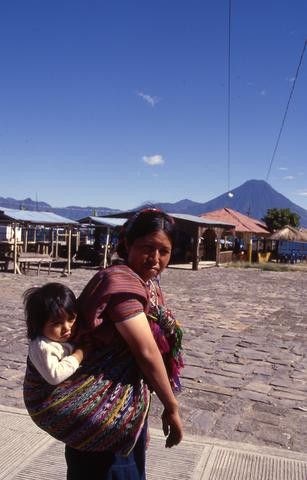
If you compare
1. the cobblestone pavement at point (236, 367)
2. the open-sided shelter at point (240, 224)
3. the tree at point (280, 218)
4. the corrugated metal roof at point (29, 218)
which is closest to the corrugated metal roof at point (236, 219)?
the open-sided shelter at point (240, 224)

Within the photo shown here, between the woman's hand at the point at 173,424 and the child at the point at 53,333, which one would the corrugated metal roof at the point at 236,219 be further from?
the child at the point at 53,333

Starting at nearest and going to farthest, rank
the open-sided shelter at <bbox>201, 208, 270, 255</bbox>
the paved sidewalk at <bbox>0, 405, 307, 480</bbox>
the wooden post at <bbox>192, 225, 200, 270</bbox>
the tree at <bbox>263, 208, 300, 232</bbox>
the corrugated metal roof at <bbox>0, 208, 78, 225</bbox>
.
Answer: the paved sidewalk at <bbox>0, 405, 307, 480</bbox>, the corrugated metal roof at <bbox>0, 208, 78, 225</bbox>, the wooden post at <bbox>192, 225, 200, 270</bbox>, the open-sided shelter at <bbox>201, 208, 270, 255</bbox>, the tree at <bbox>263, 208, 300, 232</bbox>

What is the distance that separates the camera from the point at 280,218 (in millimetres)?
50281

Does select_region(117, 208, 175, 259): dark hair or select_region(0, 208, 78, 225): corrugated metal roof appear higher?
select_region(0, 208, 78, 225): corrugated metal roof

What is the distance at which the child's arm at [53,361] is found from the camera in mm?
1777

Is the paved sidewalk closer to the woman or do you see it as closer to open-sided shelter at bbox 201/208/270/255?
the woman

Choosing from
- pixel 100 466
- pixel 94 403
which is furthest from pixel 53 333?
pixel 100 466

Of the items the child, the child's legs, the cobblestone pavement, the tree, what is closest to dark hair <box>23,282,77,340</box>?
the child

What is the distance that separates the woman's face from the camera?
78.5 inches

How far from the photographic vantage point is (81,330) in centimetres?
186

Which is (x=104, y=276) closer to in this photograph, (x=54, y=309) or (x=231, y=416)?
(x=54, y=309)

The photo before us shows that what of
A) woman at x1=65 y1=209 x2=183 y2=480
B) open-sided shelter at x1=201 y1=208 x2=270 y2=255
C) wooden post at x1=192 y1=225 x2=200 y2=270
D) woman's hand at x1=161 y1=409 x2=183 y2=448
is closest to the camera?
woman at x1=65 y1=209 x2=183 y2=480

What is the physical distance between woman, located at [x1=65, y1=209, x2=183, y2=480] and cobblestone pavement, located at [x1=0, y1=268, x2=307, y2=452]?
7.33 ft

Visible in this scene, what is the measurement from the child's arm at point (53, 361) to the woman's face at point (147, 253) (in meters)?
0.42
